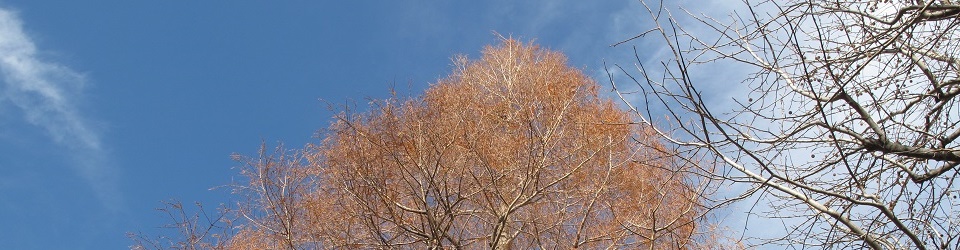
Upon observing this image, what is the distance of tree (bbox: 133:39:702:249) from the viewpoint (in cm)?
688

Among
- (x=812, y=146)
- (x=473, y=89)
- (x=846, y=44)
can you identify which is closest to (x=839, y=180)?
(x=812, y=146)

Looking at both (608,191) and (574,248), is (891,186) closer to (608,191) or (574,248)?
(574,248)

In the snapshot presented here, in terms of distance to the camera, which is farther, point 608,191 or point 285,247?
point 608,191

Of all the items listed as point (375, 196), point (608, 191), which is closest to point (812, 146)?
point (375, 196)

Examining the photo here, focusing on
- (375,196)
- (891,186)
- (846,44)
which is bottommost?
(891,186)

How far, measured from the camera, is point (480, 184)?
7227 mm

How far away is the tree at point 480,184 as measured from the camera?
6883mm

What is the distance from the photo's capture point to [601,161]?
30.9 ft

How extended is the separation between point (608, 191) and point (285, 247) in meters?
3.50

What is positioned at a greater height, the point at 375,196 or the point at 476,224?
the point at 476,224

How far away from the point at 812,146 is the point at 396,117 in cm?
411

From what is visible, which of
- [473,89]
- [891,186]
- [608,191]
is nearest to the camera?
[891,186]

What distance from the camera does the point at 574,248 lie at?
759cm

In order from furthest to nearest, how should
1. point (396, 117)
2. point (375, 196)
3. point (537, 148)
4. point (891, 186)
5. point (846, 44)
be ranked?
1. point (537, 148)
2. point (396, 117)
3. point (375, 196)
4. point (846, 44)
5. point (891, 186)
